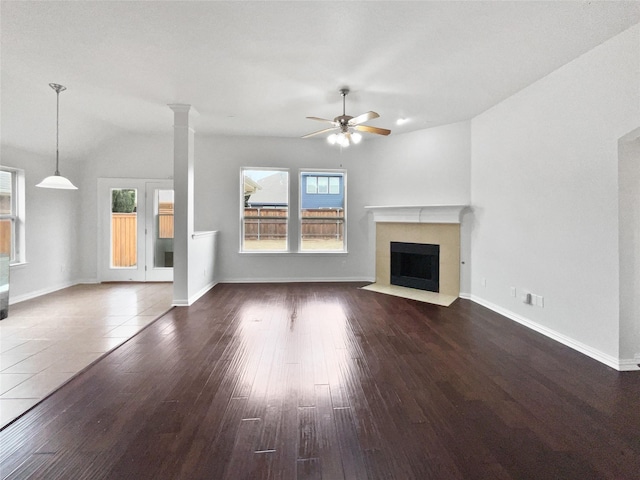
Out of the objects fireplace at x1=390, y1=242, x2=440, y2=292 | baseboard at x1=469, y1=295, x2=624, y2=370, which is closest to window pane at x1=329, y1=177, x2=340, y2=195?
fireplace at x1=390, y1=242, x2=440, y2=292

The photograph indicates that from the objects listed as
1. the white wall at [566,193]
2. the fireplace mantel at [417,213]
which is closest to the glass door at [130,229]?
the fireplace mantel at [417,213]

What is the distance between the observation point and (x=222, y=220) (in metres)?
5.94

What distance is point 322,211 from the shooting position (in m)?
6.16

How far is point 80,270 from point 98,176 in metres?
1.93

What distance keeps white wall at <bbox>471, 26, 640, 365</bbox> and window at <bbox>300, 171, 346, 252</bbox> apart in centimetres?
281

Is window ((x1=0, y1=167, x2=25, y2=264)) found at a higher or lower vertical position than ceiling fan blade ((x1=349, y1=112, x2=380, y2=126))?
lower

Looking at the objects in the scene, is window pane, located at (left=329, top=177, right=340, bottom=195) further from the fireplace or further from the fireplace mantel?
the fireplace

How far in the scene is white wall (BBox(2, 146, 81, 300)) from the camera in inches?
184

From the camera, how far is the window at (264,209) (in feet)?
19.9

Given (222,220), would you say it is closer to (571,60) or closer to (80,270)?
(80,270)

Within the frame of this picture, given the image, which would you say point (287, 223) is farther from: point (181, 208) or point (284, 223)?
point (181, 208)

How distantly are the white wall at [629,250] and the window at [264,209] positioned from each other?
16.0 ft

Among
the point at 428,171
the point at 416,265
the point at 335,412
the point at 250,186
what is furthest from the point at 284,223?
the point at 335,412

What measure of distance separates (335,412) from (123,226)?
5924 mm
